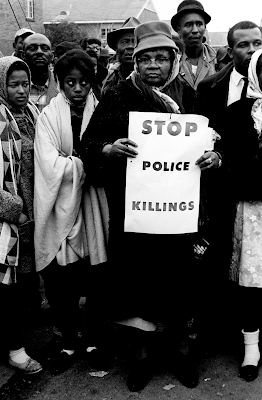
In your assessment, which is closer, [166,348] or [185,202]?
[185,202]

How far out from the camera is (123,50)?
4.44m

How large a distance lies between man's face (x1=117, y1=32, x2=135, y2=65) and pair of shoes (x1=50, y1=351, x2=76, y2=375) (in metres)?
2.53

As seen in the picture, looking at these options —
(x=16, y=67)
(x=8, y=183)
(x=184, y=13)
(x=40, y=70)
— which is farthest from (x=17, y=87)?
(x=184, y=13)

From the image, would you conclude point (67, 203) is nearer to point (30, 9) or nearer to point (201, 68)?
point (201, 68)

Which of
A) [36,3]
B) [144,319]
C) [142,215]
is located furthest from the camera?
[36,3]

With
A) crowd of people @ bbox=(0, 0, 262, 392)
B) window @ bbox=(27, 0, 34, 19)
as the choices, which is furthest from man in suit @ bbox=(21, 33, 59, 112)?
window @ bbox=(27, 0, 34, 19)

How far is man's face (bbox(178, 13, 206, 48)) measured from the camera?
498 cm

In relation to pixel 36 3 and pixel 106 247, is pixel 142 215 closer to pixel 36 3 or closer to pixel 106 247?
pixel 106 247

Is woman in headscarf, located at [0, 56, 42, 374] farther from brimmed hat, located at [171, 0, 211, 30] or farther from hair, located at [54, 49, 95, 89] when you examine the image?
brimmed hat, located at [171, 0, 211, 30]

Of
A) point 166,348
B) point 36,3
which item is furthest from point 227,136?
point 36,3

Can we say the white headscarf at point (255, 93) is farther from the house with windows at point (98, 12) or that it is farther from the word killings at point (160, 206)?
the house with windows at point (98, 12)

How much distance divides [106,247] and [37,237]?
463 millimetres

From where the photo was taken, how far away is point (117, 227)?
122 inches

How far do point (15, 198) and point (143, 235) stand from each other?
83 centimetres
